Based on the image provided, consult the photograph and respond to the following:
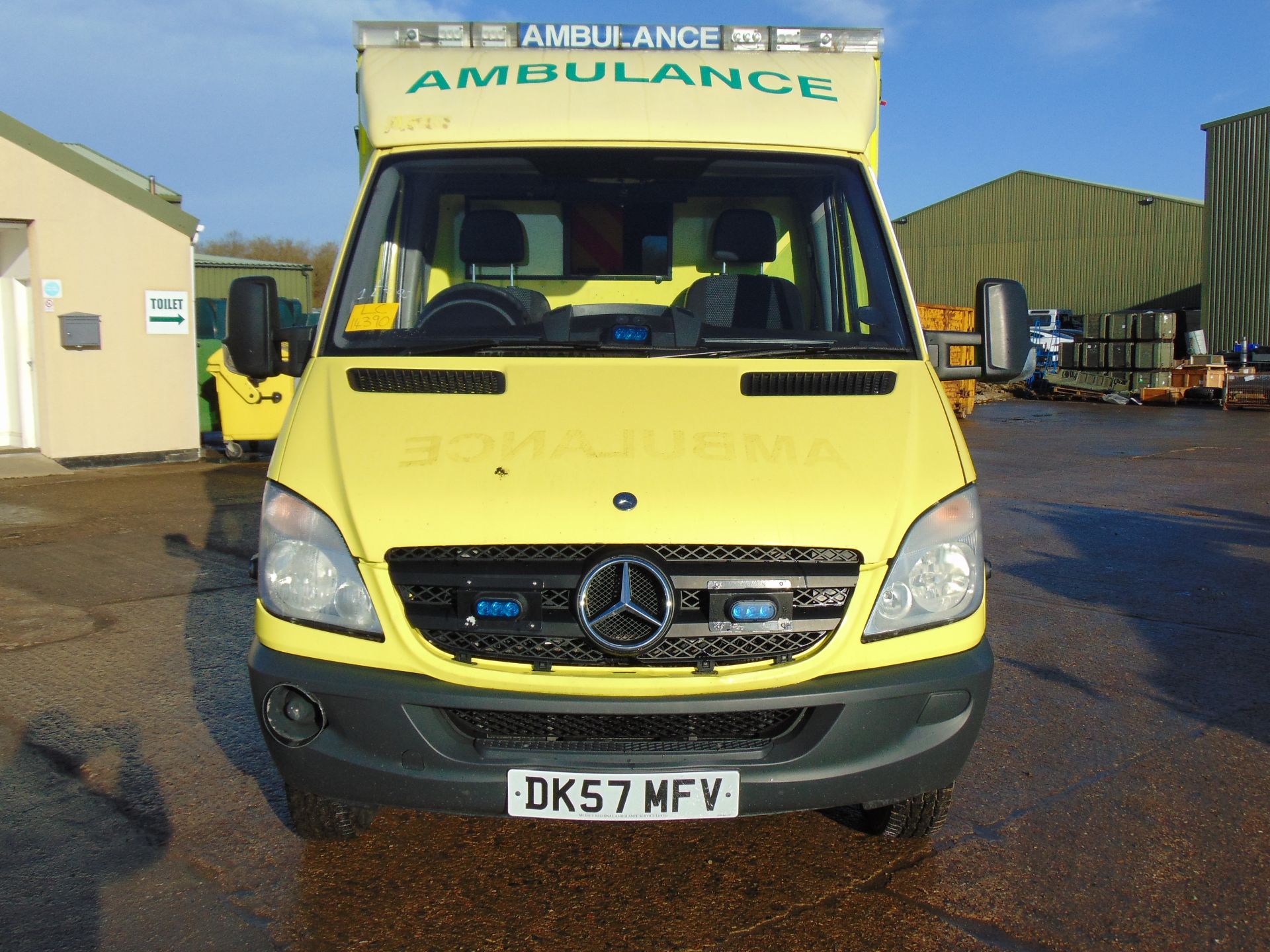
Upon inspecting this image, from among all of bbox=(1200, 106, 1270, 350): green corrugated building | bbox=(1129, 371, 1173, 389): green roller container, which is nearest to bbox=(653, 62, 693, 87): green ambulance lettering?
bbox=(1129, 371, 1173, 389): green roller container

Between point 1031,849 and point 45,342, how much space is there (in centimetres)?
1210

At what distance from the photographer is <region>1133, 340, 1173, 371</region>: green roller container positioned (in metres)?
26.5

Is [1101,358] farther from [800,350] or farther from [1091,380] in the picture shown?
[800,350]

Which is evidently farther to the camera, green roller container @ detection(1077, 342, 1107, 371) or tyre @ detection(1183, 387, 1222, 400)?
green roller container @ detection(1077, 342, 1107, 371)

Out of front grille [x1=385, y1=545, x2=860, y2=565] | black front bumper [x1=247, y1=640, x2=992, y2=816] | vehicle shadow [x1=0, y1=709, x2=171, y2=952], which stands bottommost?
vehicle shadow [x1=0, y1=709, x2=171, y2=952]

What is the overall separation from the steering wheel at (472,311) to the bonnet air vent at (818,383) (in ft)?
2.92

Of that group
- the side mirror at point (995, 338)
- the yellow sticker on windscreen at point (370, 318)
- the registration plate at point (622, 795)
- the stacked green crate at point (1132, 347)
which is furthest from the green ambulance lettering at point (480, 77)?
the stacked green crate at point (1132, 347)

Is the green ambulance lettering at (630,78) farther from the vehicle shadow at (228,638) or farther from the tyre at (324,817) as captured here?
the tyre at (324,817)

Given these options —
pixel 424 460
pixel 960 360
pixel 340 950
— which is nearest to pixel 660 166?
pixel 424 460

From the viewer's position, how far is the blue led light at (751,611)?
9.50ft

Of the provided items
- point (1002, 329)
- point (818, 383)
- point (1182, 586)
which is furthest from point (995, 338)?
point (1182, 586)

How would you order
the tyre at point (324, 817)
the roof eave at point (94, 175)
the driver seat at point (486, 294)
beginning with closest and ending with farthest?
1. the tyre at point (324, 817)
2. the driver seat at point (486, 294)
3. the roof eave at point (94, 175)

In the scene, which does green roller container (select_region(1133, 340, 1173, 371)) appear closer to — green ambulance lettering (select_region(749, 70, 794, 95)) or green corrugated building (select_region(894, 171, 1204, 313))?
green corrugated building (select_region(894, 171, 1204, 313))

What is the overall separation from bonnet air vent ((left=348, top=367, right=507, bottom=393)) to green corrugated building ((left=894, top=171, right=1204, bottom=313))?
141 ft
